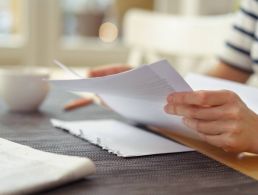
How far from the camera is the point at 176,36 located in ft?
5.88

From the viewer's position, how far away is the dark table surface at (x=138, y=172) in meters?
0.53

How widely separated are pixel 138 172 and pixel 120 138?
0.18m

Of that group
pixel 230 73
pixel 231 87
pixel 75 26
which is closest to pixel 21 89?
pixel 231 87

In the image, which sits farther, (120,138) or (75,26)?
(75,26)

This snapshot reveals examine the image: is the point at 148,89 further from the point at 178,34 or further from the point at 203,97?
the point at 178,34

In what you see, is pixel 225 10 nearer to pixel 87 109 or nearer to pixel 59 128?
pixel 87 109

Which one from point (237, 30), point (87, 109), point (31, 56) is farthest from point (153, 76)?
point (31, 56)

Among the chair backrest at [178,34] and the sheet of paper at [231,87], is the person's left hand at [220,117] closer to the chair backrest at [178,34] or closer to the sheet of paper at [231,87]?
the sheet of paper at [231,87]

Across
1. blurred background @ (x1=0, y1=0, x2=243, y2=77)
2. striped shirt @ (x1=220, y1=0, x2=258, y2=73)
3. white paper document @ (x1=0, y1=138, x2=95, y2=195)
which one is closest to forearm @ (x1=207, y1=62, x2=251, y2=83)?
striped shirt @ (x1=220, y1=0, x2=258, y2=73)

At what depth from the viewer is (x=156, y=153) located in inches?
27.0

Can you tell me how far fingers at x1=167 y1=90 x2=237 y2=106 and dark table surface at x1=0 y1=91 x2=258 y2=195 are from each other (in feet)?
0.24

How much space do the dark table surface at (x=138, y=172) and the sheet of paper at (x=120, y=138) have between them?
0.05ft

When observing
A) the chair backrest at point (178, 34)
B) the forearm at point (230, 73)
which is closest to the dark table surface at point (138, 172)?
the forearm at point (230, 73)

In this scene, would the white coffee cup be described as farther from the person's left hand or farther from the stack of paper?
the person's left hand
